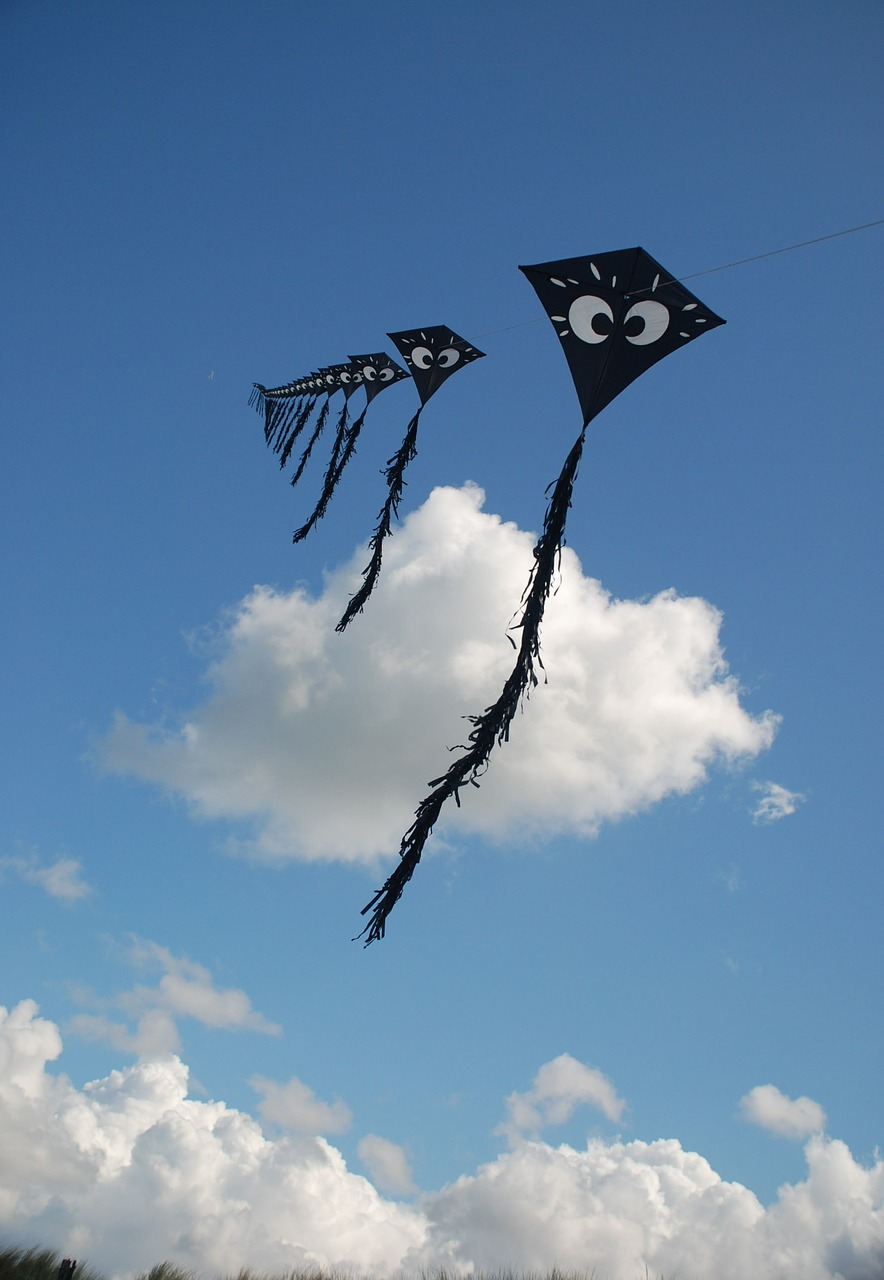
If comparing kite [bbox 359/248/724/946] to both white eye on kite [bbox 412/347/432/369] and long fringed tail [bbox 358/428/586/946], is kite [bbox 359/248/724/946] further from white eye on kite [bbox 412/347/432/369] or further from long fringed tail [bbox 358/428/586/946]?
white eye on kite [bbox 412/347/432/369]

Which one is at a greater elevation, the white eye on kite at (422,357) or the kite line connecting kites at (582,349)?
the white eye on kite at (422,357)

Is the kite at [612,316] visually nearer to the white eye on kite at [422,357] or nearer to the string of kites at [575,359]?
the string of kites at [575,359]

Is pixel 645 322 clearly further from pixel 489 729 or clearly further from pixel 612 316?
pixel 489 729

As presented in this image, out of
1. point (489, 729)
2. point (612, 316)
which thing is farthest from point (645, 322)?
point (489, 729)

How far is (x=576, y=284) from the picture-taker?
24.1ft

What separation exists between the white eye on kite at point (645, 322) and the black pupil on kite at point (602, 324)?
0.19 ft

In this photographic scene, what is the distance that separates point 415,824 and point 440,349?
790 cm

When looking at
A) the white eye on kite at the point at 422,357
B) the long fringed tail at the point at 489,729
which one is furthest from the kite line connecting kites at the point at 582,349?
the white eye on kite at the point at 422,357

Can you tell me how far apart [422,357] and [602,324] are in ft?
15.3

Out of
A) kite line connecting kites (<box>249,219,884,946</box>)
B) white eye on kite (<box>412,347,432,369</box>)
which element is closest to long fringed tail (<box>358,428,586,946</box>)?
kite line connecting kites (<box>249,219,884,946</box>)

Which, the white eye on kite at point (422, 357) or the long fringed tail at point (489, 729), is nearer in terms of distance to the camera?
the long fringed tail at point (489, 729)

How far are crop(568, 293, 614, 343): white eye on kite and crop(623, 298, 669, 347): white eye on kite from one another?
0.54 ft

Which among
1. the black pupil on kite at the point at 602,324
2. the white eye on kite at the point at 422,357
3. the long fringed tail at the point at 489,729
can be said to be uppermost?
the white eye on kite at the point at 422,357

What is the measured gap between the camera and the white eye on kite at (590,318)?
7.25 meters
